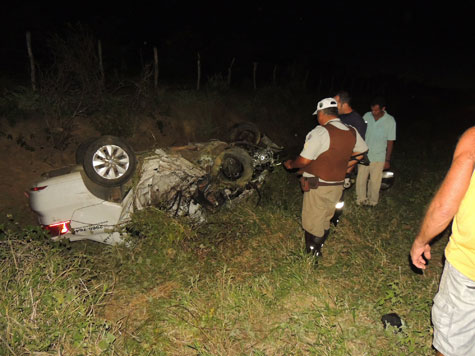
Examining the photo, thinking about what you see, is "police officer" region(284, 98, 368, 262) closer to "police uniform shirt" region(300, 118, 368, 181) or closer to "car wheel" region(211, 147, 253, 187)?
"police uniform shirt" region(300, 118, 368, 181)

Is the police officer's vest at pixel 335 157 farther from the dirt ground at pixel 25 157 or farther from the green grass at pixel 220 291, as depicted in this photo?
the dirt ground at pixel 25 157

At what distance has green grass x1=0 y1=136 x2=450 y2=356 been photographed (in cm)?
267

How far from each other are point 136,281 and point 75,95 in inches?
212

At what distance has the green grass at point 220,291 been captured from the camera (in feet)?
8.75

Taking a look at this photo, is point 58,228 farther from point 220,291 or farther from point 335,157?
point 335,157

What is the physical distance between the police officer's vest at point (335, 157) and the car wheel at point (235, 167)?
4.66ft

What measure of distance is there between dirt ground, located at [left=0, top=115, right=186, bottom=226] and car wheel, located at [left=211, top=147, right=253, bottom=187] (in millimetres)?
1636

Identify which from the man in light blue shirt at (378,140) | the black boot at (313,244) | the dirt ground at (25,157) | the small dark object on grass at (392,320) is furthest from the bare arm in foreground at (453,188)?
the dirt ground at (25,157)

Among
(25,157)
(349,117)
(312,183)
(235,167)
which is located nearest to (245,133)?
(235,167)

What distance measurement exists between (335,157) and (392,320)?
1608 millimetres

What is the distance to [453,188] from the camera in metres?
1.86

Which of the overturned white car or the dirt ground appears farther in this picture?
the dirt ground

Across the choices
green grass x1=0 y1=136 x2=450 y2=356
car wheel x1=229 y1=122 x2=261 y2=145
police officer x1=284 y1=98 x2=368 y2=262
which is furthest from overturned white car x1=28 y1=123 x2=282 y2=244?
police officer x1=284 y1=98 x2=368 y2=262

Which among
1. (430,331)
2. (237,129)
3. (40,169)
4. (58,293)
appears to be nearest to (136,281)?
(58,293)
